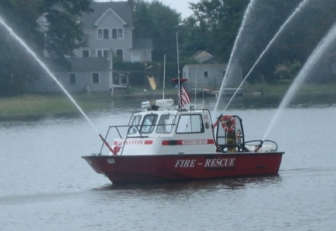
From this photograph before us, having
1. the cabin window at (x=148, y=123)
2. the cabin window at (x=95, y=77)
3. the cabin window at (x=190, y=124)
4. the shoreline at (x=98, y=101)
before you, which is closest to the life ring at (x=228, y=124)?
the cabin window at (x=190, y=124)

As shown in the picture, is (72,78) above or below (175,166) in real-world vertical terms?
above

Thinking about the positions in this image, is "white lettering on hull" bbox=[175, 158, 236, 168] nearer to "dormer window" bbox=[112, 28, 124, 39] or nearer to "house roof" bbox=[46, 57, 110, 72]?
"house roof" bbox=[46, 57, 110, 72]

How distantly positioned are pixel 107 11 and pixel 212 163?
292 feet

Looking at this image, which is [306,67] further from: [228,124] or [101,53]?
[101,53]

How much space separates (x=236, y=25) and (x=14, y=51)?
26.2 metres

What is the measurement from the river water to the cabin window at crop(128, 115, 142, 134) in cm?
184

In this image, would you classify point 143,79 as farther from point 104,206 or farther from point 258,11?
point 104,206

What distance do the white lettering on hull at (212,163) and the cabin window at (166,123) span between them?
1.10 m

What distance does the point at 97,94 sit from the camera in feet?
308

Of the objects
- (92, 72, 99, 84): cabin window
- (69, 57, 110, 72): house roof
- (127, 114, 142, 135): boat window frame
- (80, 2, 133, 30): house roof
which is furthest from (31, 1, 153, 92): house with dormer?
Answer: (127, 114, 142, 135): boat window frame

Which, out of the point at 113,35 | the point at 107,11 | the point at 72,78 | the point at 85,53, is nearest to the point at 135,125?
the point at 72,78

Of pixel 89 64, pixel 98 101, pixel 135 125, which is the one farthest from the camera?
pixel 89 64

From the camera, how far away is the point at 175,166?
2769 centimetres

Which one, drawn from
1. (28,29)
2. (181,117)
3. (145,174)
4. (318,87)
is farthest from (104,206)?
(318,87)
